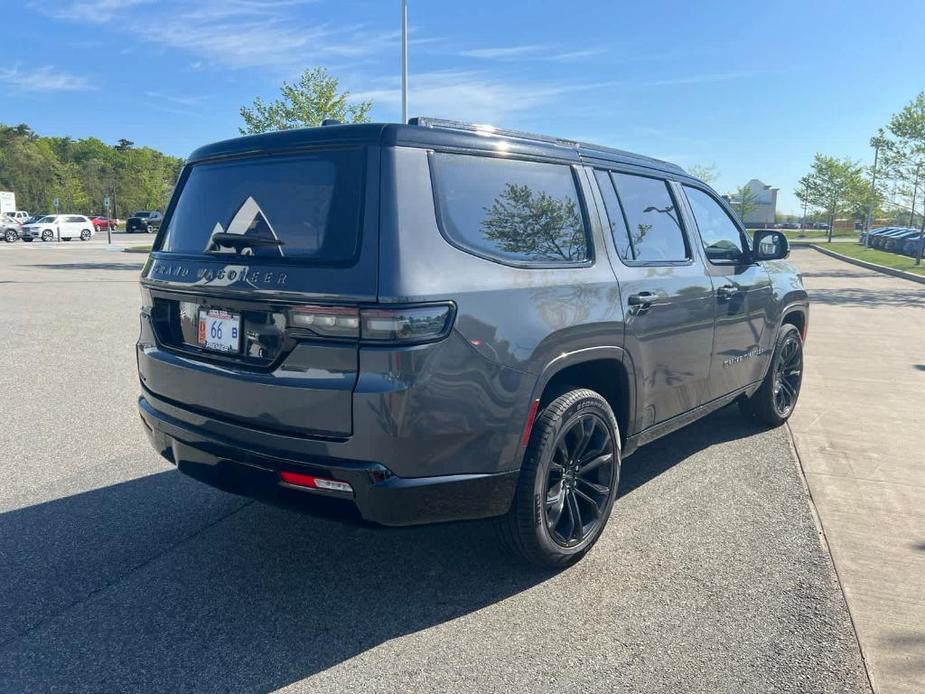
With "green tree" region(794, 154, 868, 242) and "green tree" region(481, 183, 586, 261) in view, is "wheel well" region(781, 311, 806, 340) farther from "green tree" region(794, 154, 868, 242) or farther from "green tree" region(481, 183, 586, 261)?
"green tree" region(794, 154, 868, 242)

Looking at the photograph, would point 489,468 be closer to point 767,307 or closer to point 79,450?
point 767,307

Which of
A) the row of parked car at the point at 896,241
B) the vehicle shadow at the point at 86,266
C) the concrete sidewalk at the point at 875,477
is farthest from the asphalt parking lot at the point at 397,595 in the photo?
the row of parked car at the point at 896,241

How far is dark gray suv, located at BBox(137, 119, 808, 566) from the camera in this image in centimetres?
254

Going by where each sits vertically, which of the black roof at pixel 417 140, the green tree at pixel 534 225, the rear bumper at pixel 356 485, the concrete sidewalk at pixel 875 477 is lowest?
the concrete sidewalk at pixel 875 477

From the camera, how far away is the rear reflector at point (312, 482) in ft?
8.46

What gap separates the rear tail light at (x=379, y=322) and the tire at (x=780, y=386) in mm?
3633

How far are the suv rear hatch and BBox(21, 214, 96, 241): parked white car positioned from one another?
154ft

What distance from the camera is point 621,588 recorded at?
3154 millimetres

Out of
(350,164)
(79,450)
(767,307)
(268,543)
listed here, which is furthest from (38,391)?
(767,307)

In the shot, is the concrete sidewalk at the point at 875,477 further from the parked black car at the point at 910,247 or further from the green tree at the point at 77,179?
the green tree at the point at 77,179

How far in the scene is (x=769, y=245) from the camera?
4867 mm

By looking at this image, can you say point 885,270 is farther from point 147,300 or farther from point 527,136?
point 147,300

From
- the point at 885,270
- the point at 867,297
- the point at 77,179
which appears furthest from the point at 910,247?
the point at 77,179

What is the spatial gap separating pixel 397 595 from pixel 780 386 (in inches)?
149
